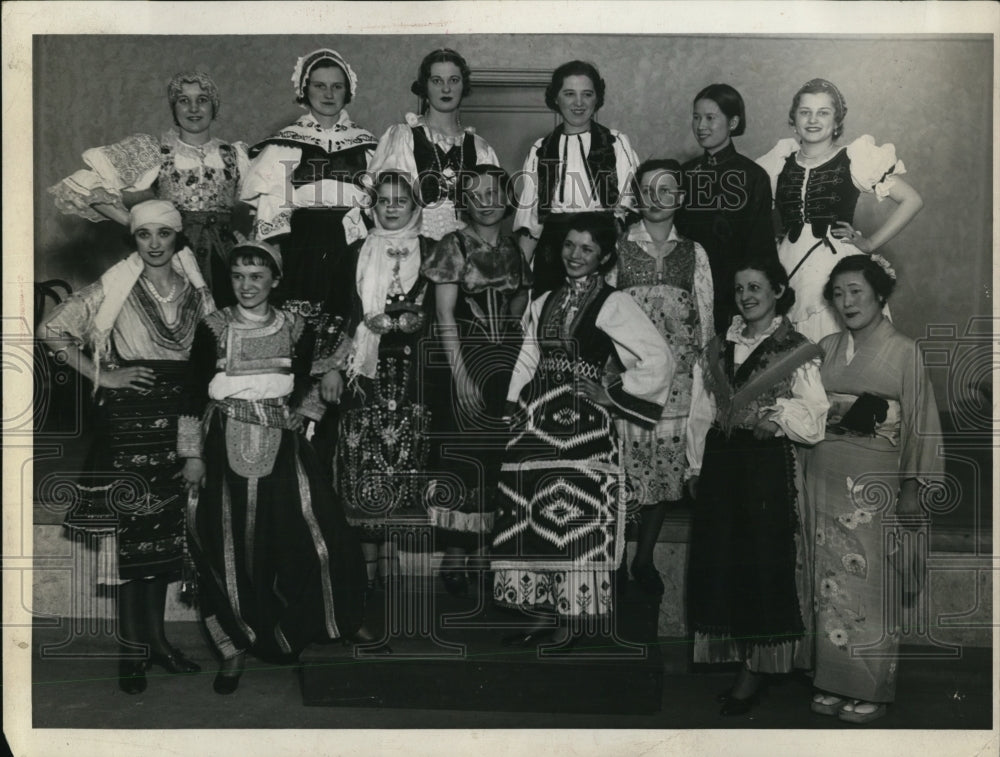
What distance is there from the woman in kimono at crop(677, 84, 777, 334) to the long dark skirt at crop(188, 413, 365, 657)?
1590mm

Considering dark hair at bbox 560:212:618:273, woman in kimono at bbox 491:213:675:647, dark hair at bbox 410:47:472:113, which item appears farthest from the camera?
dark hair at bbox 410:47:472:113

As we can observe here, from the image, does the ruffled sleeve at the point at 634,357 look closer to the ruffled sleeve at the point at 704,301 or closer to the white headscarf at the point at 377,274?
the ruffled sleeve at the point at 704,301

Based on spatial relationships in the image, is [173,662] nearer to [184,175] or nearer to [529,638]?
[529,638]

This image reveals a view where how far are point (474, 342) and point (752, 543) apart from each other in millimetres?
1221

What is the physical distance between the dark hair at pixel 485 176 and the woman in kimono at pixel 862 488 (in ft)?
3.91

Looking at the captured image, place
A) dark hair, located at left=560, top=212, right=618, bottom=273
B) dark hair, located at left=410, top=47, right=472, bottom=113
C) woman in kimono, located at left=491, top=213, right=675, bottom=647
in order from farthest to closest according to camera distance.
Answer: dark hair, located at left=410, top=47, right=472, bottom=113
dark hair, located at left=560, top=212, right=618, bottom=273
woman in kimono, located at left=491, top=213, right=675, bottom=647

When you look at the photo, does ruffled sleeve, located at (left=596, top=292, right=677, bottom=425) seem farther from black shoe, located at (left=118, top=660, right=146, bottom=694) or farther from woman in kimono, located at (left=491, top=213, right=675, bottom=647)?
black shoe, located at (left=118, top=660, right=146, bottom=694)

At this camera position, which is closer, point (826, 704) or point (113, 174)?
point (826, 704)

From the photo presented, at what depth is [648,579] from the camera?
151 inches

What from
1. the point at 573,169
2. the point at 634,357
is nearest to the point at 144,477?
the point at 634,357

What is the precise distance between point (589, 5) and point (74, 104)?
1943 mm

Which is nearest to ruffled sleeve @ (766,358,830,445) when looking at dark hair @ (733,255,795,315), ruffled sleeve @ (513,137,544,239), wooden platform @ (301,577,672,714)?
dark hair @ (733,255,795,315)

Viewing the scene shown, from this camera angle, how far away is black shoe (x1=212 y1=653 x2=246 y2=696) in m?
3.83

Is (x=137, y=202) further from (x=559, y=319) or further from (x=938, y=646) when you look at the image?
(x=938, y=646)
